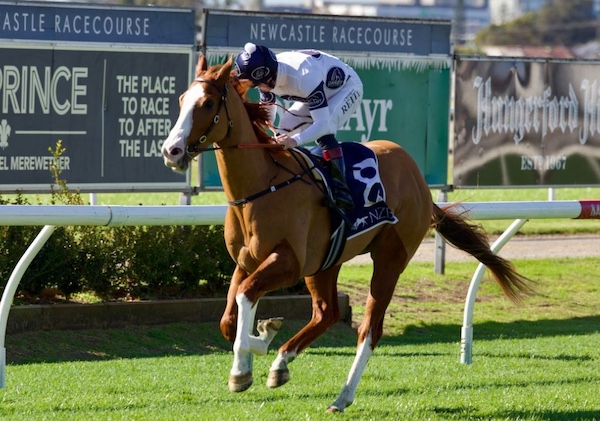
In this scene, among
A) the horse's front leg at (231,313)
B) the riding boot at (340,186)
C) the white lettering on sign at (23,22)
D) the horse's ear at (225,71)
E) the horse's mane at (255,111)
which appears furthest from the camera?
the white lettering on sign at (23,22)

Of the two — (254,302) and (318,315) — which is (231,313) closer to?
(254,302)

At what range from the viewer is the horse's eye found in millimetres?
5538

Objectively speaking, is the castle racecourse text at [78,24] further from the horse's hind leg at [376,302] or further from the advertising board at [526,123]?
the horse's hind leg at [376,302]

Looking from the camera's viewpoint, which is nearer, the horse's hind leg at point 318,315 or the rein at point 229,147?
the rein at point 229,147

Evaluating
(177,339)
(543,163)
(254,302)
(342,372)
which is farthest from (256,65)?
(543,163)

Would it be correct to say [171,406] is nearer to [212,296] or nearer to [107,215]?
[107,215]

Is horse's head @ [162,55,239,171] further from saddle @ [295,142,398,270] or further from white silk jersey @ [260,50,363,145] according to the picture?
saddle @ [295,142,398,270]

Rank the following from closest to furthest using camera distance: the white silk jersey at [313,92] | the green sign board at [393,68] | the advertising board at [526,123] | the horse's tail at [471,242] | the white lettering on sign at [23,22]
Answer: the white silk jersey at [313,92] → the horse's tail at [471,242] → the white lettering on sign at [23,22] → the green sign board at [393,68] → the advertising board at [526,123]

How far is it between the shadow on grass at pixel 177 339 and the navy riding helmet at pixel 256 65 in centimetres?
272

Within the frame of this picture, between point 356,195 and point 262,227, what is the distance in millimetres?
774

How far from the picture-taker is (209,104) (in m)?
5.55

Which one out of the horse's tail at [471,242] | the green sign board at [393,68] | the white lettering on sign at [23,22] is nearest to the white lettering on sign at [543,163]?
the green sign board at [393,68]

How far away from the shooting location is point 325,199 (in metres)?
6.12

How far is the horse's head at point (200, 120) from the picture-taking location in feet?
17.5
